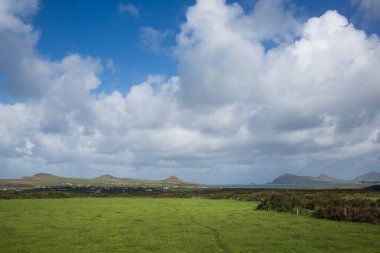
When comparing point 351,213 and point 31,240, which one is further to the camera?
point 351,213

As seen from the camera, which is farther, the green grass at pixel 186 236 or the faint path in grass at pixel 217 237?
the green grass at pixel 186 236

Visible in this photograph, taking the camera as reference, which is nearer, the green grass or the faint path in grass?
the faint path in grass

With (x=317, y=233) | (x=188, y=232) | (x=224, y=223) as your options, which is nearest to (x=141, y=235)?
(x=188, y=232)

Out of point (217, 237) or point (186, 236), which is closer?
point (217, 237)

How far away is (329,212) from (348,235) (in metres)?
15.1

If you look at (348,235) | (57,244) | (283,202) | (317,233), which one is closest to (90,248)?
(57,244)

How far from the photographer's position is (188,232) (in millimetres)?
35062

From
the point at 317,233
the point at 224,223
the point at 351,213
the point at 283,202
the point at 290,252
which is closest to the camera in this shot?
the point at 290,252

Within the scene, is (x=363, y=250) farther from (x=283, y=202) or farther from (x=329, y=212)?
(x=283, y=202)

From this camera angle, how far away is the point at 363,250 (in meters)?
26.6

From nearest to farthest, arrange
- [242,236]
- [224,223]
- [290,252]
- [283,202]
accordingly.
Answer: [290,252], [242,236], [224,223], [283,202]

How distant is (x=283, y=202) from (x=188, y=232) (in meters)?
30.4

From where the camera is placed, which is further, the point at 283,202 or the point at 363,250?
the point at 283,202

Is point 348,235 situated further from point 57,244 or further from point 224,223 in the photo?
point 57,244
